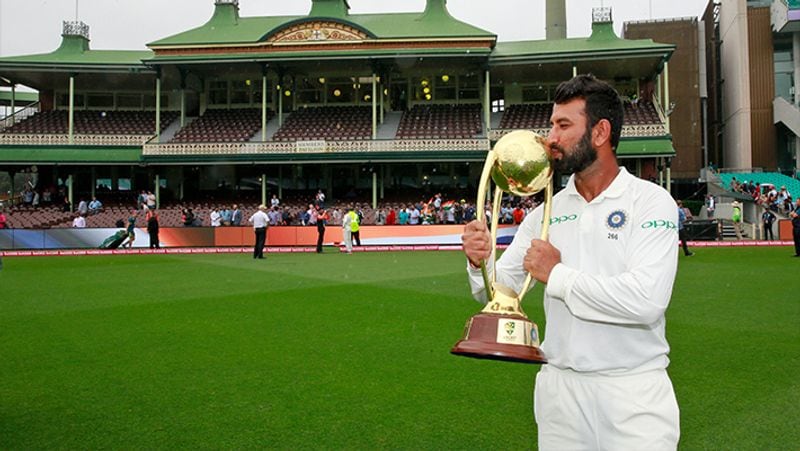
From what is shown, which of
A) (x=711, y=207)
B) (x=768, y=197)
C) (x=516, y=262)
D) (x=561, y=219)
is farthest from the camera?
(x=711, y=207)

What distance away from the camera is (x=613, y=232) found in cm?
247

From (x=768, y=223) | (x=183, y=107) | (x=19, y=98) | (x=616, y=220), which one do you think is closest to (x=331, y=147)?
(x=183, y=107)

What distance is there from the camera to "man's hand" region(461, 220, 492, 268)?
2424 mm

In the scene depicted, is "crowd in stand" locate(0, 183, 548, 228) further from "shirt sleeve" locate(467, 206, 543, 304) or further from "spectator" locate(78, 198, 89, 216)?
"shirt sleeve" locate(467, 206, 543, 304)

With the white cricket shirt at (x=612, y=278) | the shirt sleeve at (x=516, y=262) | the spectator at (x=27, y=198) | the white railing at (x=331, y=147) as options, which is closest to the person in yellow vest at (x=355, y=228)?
the white railing at (x=331, y=147)

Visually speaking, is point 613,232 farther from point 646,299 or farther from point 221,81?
point 221,81

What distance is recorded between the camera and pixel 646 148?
115 feet

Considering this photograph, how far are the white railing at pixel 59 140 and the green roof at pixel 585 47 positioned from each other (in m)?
22.4

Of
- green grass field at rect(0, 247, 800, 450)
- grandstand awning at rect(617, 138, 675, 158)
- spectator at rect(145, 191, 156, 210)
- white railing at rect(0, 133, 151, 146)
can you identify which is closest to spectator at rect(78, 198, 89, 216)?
spectator at rect(145, 191, 156, 210)

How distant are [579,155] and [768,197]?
36109 mm

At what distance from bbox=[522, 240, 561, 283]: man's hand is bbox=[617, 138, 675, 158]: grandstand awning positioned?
112ft

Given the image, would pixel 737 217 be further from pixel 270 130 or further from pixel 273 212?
pixel 270 130

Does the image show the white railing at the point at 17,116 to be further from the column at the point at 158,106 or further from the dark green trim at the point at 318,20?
the dark green trim at the point at 318,20

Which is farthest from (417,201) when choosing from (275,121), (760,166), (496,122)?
(760,166)
